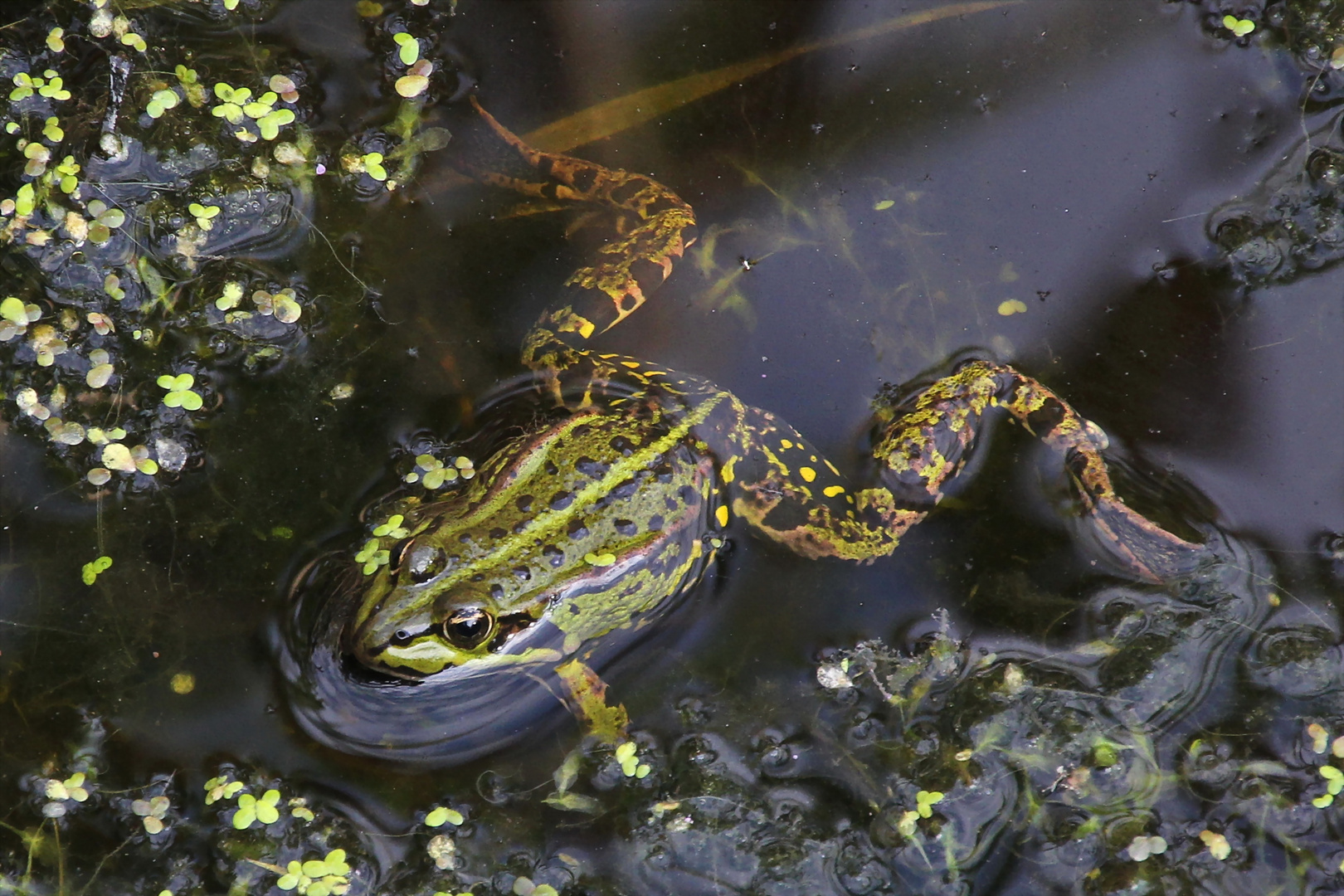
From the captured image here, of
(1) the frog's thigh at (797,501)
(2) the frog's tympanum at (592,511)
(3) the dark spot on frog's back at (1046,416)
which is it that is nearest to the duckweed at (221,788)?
(2) the frog's tympanum at (592,511)

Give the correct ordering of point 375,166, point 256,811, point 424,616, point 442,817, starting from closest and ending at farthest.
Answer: point 424,616, point 256,811, point 442,817, point 375,166

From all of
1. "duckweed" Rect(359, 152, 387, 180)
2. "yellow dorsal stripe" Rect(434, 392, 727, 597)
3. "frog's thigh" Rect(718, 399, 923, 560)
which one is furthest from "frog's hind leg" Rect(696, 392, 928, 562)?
"duckweed" Rect(359, 152, 387, 180)

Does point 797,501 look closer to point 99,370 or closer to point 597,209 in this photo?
point 597,209

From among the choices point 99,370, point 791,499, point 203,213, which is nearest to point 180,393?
point 99,370

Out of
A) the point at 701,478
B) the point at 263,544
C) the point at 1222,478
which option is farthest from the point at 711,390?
the point at 1222,478

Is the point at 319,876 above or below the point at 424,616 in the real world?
below

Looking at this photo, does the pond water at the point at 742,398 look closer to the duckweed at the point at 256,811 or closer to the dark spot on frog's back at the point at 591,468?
the duckweed at the point at 256,811

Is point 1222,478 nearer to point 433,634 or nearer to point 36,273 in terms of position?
point 433,634
